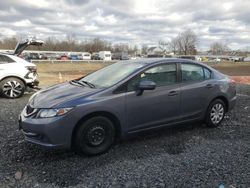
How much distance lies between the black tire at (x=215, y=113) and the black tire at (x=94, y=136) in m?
2.28

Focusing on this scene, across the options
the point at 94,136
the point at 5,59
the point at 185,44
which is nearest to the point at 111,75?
the point at 94,136

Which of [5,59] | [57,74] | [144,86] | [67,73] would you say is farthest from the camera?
[67,73]

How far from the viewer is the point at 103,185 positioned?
→ 3.80 metres

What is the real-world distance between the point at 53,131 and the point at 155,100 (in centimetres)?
180

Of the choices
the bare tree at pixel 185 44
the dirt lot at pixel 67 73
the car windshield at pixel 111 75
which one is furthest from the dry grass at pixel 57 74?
the bare tree at pixel 185 44

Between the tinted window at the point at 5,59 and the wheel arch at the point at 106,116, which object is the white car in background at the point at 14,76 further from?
the wheel arch at the point at 106,116

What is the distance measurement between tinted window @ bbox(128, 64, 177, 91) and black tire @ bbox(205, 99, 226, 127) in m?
1.12

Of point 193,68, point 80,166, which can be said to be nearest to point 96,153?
point 80,166

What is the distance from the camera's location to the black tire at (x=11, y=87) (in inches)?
394

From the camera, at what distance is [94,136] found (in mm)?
4668

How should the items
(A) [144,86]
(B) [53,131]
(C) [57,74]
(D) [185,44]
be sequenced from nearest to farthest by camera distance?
(B) [53,131], (A) [144,86], (C) [57,74], (D) [185,44]

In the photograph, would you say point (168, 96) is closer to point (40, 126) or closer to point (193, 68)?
point (193, 68)

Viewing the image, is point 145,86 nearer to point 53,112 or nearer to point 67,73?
point 53,112


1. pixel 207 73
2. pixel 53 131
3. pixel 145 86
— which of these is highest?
pixel 207 73
